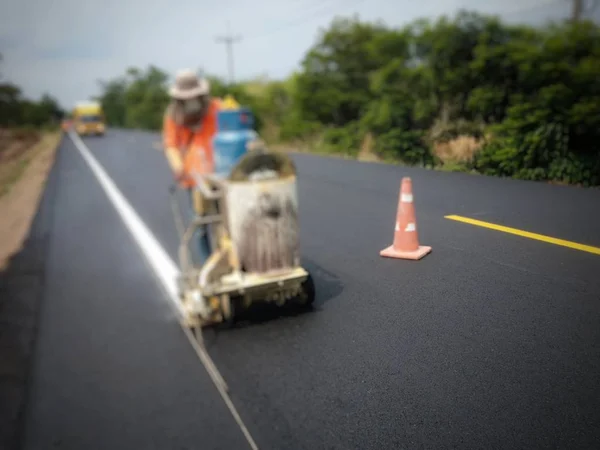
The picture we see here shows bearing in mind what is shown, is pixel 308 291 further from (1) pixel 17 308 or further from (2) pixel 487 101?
(2) pixel 487 101

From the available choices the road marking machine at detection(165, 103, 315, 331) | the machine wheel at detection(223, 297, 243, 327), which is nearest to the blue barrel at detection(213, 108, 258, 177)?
the road marking machine at detection(165, 103, 315, 331)

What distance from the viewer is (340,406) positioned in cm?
294

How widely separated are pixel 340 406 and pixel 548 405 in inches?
43.4

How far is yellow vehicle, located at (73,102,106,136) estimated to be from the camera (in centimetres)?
4847

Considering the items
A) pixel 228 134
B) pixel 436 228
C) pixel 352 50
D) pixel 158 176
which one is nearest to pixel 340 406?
pixel 228 134

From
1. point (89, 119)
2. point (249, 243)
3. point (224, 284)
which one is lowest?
point (224, 284)

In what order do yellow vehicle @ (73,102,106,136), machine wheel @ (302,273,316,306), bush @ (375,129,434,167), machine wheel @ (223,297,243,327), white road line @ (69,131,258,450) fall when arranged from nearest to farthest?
white road line @ (69,131,258,450)
machine wheel @ (223,297,243,327)
machine wheel @ (302,273,316,306)
bush @ (375,129,434,167)
yellow vehicle @ (73,102,106,136)

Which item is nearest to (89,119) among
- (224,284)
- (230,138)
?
(230,138)

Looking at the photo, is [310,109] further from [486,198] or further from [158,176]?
[486,198]

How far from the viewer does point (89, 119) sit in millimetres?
49031

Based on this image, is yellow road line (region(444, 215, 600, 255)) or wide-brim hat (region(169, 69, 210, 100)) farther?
yellow road line (region(444, 215, 600, 255))

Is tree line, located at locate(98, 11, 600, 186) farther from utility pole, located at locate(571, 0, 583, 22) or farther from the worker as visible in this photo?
the worker

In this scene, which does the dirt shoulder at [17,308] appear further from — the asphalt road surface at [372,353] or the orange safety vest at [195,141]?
the orange safety vest at [195,141]

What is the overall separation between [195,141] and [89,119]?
49.4m
